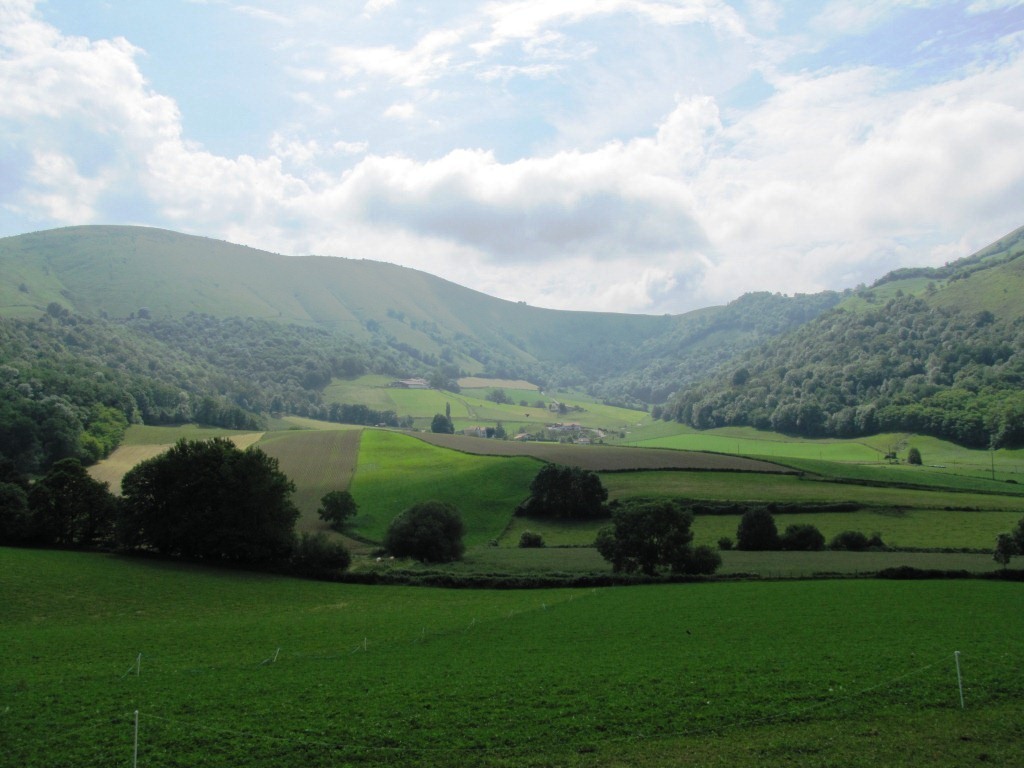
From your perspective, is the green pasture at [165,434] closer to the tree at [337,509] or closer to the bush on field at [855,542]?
the tree at [337,509]

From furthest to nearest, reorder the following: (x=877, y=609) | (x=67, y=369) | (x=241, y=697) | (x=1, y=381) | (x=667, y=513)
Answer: (x=67, y=369), (x=1, y=381), (x=667, y=513), (x=877, y=609), (x=241, y=697)

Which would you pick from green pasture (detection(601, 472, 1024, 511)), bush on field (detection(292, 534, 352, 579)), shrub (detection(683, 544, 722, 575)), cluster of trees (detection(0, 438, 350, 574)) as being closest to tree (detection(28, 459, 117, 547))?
cluster of trees (detection(0, 438, 350, 574))

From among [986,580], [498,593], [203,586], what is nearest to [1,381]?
[203,586]

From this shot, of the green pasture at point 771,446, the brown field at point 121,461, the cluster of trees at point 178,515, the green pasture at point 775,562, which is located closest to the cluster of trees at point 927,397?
the green pasture at point 771,446

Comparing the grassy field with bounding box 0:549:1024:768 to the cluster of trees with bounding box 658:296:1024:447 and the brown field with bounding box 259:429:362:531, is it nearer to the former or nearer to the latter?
the brown field with bounding box 259:429:362:531

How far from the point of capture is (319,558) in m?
58.0

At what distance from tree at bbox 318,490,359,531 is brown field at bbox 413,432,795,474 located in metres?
33.8

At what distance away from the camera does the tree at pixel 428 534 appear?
6575cm

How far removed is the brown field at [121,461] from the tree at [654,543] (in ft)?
202

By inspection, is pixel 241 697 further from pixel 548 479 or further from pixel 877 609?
pixel 548 479

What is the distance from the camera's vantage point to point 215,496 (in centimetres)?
6016

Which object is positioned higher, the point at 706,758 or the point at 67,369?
the point at 67,369

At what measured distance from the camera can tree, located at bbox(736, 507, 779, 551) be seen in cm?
7044

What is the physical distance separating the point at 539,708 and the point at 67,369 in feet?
489
